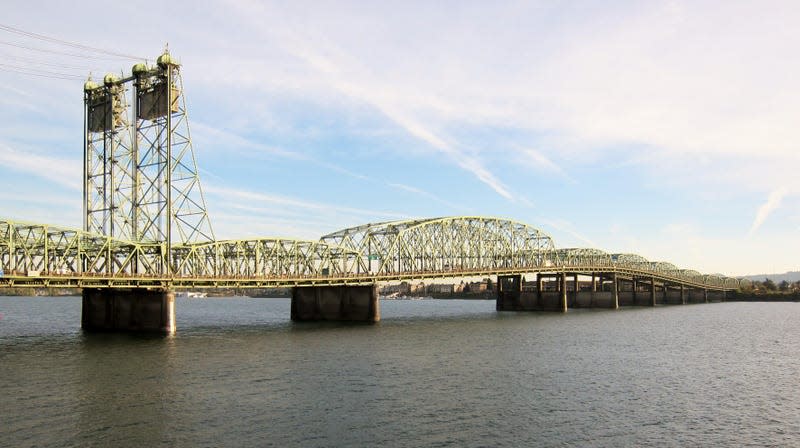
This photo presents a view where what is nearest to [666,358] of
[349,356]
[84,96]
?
[349,356]

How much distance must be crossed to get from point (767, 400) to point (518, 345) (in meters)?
37.5

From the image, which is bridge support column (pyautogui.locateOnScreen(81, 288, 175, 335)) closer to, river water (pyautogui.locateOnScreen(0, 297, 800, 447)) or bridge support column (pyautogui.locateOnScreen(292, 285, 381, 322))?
river water (pyautogui.locateOnScreen(0, 297, 800, 447))

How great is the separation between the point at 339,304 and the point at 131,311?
40558 mm

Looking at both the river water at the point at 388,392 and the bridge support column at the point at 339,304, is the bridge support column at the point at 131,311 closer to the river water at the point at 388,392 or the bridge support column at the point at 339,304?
the river water at the point at 388,392

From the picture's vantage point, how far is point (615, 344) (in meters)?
88.4

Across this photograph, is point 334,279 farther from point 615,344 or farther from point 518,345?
point 615,344

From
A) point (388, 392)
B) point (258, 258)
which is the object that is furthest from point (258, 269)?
point (388, 392)

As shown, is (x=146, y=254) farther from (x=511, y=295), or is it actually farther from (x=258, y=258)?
(x=511, y=295)

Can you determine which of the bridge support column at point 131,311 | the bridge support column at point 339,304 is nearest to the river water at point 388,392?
the bridge support column at point 131,311

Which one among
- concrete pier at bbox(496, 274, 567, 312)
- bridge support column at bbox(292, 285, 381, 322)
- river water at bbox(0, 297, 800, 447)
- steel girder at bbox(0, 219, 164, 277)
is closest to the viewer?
river water at bbox(0, 297, 800, 447)

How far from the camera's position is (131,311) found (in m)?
92.1

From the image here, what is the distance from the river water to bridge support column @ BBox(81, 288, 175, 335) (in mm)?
5243

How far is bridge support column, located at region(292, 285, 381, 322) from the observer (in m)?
121

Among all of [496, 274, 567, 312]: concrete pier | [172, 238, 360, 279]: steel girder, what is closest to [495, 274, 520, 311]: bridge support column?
[496, 274, 567, 312]: concrete pier
